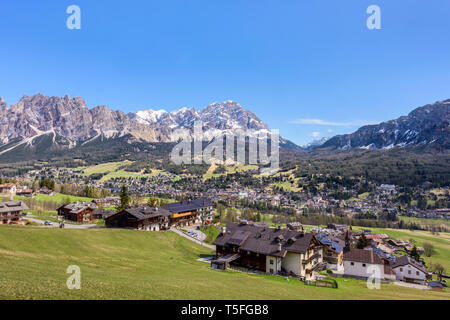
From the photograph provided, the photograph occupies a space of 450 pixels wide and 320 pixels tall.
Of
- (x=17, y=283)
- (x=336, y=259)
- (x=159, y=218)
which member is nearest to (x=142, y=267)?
(x=17, y=283)

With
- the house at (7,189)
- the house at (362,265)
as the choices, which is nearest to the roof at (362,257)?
the house at (362,265)

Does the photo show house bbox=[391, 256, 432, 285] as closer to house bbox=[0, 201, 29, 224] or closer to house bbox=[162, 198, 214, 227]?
house bbox=[162, 198, 214, 227]

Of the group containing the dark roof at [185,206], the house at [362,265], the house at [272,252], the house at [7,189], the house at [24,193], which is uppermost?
the house at [7,189]

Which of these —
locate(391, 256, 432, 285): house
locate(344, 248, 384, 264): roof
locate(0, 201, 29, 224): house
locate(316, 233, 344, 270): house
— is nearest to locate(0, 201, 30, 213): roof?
locate(0, 201, 29, 224): house

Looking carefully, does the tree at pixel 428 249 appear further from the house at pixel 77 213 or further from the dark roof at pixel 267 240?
the house at pixel 77 213

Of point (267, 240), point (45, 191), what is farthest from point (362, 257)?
point (45, 191)

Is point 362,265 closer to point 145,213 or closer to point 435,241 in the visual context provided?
point 145,213

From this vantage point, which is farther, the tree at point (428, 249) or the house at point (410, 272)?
the tree at point (428, 249)

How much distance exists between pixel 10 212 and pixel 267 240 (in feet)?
280

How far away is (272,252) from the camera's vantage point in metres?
55.5

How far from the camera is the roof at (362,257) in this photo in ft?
204

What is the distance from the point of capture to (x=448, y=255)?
4601 inches

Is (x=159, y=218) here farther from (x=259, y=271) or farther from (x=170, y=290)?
(x=170, y=290)

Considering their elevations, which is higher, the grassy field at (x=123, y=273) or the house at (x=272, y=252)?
the grassy field at (x=123, y=273)
